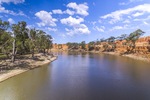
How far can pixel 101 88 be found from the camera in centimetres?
2750

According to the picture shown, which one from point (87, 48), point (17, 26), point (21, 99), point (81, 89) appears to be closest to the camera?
point (21, 99)

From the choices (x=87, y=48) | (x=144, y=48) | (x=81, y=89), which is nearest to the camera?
(x=81, y=89)

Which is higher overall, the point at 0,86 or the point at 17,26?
the point at 17,26

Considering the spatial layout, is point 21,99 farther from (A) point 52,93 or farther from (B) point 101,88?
(B) point 101,88

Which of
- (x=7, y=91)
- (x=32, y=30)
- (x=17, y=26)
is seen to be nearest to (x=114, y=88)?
(x=7, y=91)

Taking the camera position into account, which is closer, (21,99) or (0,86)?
(21,99)

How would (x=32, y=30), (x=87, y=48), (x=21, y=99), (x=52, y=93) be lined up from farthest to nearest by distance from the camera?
1. (x=87, y=48)
2. (x=32, y=30)
3. (x=52, y=93)
4. (x=21, y=99)

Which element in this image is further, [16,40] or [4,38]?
[16,40]

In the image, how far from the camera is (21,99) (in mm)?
21453

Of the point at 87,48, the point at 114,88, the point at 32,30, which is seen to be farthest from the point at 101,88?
the point at 87,48

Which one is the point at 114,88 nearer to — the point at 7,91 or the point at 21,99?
the point at 21,99

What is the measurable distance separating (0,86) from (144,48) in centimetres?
9094

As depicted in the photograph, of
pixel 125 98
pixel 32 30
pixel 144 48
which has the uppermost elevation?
pixel 32 30

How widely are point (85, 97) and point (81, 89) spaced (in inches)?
151
